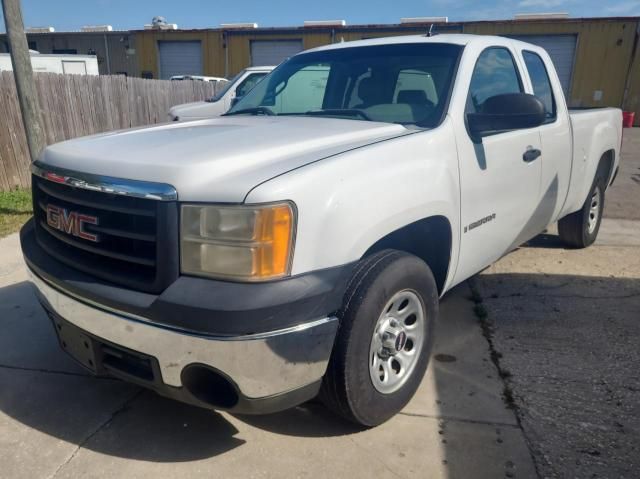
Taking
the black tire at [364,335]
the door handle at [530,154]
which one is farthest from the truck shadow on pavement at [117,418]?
the door handle at [530,154]

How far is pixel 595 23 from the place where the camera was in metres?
26.2

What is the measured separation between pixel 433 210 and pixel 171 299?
1347mm

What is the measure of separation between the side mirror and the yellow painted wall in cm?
2595

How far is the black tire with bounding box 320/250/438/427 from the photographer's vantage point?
2174 mm

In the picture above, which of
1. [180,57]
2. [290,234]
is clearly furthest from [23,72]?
[180,57]

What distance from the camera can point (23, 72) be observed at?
6.17m

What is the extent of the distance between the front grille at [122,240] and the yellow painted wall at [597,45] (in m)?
27.4

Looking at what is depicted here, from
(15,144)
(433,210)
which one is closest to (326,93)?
(433,210)

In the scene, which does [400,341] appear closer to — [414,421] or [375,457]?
[414,421]

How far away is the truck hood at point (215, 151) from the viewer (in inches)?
77.4

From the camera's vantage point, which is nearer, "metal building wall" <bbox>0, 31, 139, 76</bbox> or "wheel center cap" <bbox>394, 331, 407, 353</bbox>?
"wheel center cap" <bbox>394, 331, 407, 353</bbox>

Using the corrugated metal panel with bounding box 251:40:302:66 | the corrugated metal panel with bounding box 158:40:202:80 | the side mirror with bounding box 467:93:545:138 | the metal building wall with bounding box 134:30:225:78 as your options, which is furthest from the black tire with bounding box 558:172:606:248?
the corrugated metal panel with bounding box 158:40:202:80

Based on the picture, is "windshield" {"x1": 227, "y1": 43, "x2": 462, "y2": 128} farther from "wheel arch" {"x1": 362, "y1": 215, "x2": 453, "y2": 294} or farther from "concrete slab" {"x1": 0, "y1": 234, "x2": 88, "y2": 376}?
"concrete slab" {"x1": 0, "y1": 234, "x2": 88, "y2": 376}

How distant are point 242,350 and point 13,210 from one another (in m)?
6.36
